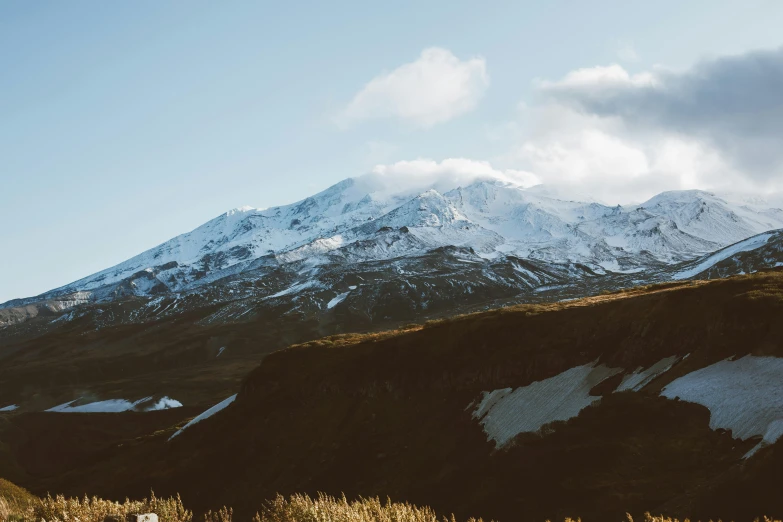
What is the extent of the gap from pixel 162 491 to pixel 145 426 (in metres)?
82.0

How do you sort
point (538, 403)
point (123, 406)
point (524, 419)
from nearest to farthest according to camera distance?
1. point (524, 419)
2. point (538, 403)
3. point (123, 406)

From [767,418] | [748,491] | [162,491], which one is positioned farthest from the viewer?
[162,491]

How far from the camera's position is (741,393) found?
43.3 m

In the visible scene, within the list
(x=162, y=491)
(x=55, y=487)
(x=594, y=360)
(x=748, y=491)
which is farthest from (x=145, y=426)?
(x=748, y=491)

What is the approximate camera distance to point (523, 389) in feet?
202

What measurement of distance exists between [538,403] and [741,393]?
18.0m

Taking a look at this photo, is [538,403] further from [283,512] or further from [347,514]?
[347,514]

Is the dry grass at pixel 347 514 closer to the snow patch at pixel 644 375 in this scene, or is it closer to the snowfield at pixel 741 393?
the snowfield at pixel 741 393

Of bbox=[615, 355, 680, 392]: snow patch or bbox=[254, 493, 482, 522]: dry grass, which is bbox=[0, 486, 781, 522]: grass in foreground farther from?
bbox=[615, 355, 680, 392]: snow patch

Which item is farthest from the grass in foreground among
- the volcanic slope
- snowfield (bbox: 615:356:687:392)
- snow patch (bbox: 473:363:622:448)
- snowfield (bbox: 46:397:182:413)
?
snowfield (bbox: 46:397:182:413)

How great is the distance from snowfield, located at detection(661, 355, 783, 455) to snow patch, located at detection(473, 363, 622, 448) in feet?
26.1

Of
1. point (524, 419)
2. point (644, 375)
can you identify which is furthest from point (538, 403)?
point (644, 375)

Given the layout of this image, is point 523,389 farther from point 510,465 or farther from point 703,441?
point 703,441

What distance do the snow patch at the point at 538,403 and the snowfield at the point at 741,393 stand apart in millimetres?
7951
